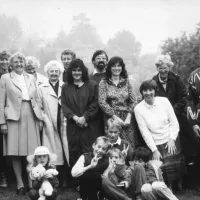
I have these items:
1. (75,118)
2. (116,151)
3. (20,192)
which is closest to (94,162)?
(116,151)

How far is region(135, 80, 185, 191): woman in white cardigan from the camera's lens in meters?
5.32

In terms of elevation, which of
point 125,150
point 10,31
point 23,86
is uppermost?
point 10,31

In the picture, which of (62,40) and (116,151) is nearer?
(116,151)

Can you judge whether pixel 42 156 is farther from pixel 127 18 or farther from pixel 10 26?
pixel 127 18

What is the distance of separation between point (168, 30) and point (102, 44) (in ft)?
25.3

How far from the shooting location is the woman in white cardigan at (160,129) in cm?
532

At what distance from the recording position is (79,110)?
18.0 ft

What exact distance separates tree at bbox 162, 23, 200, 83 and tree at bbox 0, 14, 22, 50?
47.9ft

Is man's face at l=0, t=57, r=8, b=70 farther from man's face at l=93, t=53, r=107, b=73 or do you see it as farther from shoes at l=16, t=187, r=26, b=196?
shoes at l=16, t=187, r=26, b=196

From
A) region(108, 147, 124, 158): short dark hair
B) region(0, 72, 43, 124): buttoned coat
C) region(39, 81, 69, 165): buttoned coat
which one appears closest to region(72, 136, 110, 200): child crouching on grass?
region(108, 147, 124, 158): short dark hair

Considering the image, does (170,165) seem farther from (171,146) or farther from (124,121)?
(124,121)

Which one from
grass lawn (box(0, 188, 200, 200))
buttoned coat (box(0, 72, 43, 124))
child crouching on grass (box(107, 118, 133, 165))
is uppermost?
buttoned coat (box(0, 72, 43, 124))

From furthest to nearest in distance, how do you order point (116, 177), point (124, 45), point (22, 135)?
point (124, 45) < point (22, 135) < point (116, 177)

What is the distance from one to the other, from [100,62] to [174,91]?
1.35 meters
